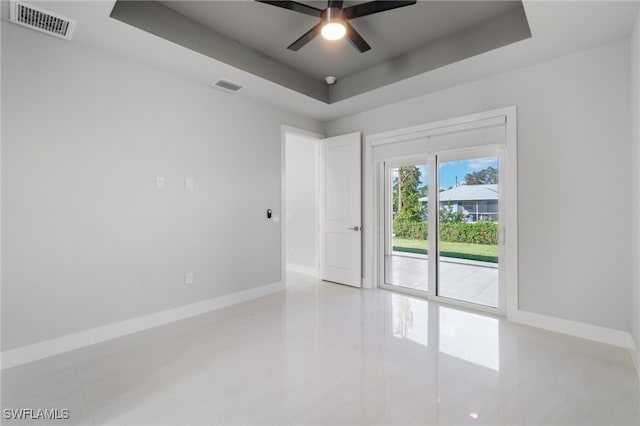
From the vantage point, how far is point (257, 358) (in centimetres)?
239

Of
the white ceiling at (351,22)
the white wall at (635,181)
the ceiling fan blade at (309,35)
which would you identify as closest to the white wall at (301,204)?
the white ceiling at (351,22)

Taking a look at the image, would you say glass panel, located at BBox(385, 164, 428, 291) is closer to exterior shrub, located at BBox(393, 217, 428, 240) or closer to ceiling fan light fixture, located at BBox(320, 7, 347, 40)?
exterior shrub, located at BBox(393, 217, 428, 240)

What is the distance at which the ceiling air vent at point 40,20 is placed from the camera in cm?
214

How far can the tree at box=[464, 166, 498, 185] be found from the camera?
3.43 metres

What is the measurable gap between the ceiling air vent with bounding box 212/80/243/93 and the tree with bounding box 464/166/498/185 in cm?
306

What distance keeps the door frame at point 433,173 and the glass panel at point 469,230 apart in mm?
138

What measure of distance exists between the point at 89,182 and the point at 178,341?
168 cm

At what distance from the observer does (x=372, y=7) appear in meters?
2.27

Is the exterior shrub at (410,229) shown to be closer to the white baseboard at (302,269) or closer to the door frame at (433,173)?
the door frame at (433,173)

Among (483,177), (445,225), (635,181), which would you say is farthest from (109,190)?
(635,181)

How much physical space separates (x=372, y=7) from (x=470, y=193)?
2.41 meters

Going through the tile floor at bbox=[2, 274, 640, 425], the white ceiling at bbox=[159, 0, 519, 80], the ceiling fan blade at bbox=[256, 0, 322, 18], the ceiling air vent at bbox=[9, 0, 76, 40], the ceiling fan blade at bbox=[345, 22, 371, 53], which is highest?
the white ceiling at bbox=[159, 0, 519, 80]

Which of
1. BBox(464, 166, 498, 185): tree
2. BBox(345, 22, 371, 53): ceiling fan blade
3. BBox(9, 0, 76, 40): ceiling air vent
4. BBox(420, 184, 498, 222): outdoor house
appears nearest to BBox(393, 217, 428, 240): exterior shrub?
BBox(420, 184, 498, 222): outdoor house

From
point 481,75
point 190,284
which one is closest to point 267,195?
point 190,284
